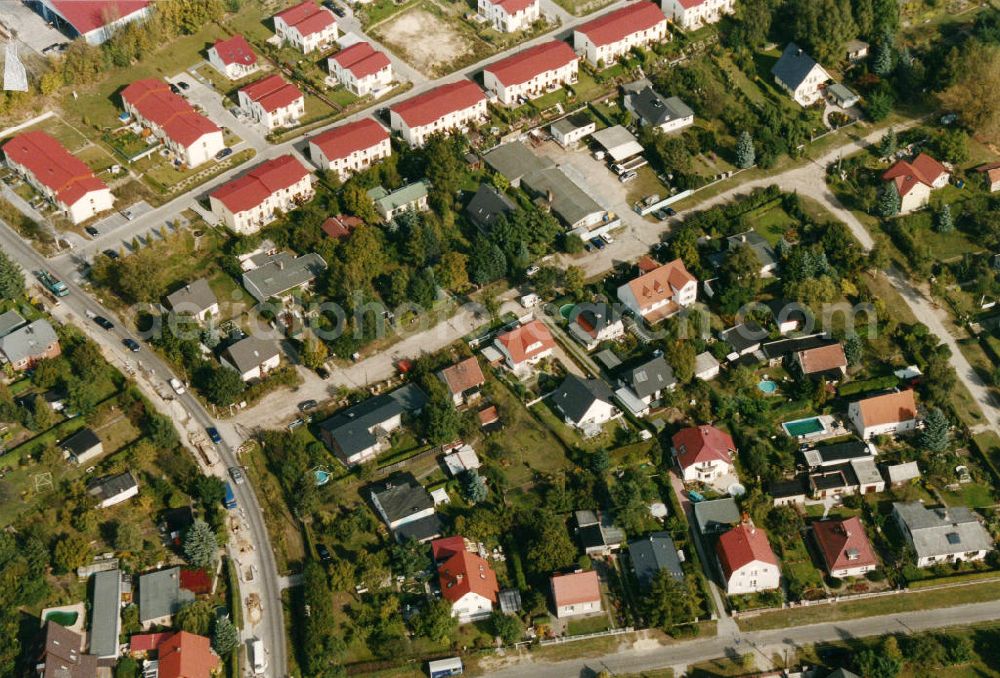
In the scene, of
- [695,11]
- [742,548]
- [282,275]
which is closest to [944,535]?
[742,548]

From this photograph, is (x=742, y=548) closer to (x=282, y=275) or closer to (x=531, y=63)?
(x=282, y=275)

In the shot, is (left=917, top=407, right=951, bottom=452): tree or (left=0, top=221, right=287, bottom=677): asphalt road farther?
(left=917, top=407, right=951, bottom=452): tree

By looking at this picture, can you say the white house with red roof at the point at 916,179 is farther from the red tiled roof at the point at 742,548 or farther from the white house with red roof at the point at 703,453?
the red tiled roof at the point at 742,548

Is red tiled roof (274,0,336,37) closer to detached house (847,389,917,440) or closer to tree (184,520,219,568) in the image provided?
tree (184,520,219,568)

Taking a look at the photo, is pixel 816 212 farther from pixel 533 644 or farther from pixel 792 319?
pixel 533 644

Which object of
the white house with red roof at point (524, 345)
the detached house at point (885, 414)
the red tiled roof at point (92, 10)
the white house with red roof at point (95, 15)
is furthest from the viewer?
the red tiled roof at point (92, 10)

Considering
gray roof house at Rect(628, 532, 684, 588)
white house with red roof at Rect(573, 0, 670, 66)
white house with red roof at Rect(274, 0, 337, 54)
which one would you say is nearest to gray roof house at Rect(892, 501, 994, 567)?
gray roof house at Rect(628, 532, 684, 588)

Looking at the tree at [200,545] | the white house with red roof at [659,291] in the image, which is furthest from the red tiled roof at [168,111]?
the tree at [200,545]
